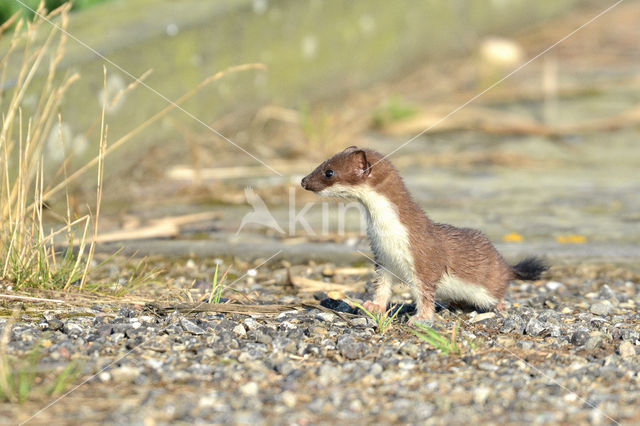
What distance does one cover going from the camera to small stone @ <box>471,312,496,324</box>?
12.8 feet

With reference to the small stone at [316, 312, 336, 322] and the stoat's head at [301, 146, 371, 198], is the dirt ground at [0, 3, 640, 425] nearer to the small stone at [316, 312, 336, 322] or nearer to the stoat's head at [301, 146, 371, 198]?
the small stone at [316, 312, 336, 322]

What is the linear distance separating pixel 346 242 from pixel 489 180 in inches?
75.2

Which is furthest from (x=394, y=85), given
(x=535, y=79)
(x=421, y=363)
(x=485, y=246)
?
(x=421, y=363)

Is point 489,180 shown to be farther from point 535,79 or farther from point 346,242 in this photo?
point 535,79

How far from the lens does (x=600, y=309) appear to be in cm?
410

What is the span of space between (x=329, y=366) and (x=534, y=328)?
1028mm

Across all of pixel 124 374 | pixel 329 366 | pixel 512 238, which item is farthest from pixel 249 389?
pixel 512 238

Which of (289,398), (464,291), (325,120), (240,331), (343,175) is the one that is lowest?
(289,398)

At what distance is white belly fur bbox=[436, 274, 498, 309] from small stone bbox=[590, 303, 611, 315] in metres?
0.48

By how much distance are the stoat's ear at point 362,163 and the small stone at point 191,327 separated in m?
1.13

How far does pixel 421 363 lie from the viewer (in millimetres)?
3297

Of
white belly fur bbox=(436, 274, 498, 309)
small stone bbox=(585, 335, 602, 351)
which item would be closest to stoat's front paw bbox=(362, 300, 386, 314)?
white belly fur bbox=(436, 274, 498, 309)

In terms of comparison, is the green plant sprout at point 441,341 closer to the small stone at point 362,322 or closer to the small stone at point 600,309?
the small stone at point 362,322

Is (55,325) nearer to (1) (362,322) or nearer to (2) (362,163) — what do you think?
(1) (362,322)
